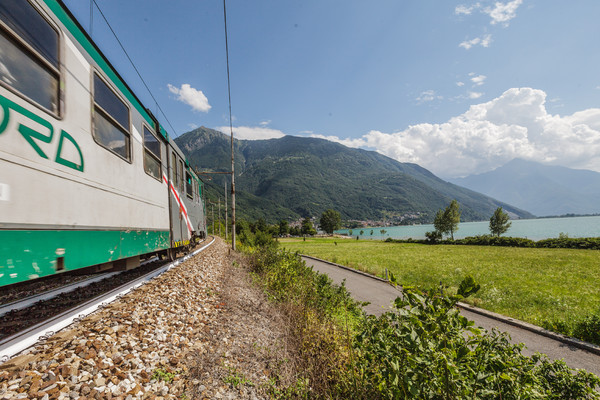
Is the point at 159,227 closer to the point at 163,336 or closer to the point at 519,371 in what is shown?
the point at 163,336

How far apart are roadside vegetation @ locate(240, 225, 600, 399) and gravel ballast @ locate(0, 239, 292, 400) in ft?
1.92

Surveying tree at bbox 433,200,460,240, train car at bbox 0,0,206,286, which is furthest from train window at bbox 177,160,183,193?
tree at bbox 433,200,460,240

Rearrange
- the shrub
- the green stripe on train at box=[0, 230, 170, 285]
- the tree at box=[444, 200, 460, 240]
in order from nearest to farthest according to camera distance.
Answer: the shrub → the green stripe on train at box=[0, 230, 170, 285] → the tree at box=[444, 200, 460, 240]

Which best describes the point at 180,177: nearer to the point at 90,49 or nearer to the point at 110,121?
the point at 110,121

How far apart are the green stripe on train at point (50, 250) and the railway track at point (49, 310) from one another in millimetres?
963

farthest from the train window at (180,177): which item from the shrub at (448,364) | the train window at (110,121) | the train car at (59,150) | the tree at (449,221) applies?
the tree at (449,221)

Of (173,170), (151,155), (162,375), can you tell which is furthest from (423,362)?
(173,170)

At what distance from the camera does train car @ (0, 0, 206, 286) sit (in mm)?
2451

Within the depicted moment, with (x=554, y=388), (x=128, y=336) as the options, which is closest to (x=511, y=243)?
(x=554, y=388)

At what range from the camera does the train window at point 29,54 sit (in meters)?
2.47

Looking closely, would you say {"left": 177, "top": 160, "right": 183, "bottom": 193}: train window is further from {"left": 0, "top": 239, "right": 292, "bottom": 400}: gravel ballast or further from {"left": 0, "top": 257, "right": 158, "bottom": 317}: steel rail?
{"left": 0, "top": 239, "right": 292, "bottom": 400}: gravel ballast

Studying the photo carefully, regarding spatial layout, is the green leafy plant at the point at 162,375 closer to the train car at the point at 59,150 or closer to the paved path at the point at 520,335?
the train car at the point at 59,150

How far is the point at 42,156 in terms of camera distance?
2.74m

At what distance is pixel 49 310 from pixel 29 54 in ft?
14.5
